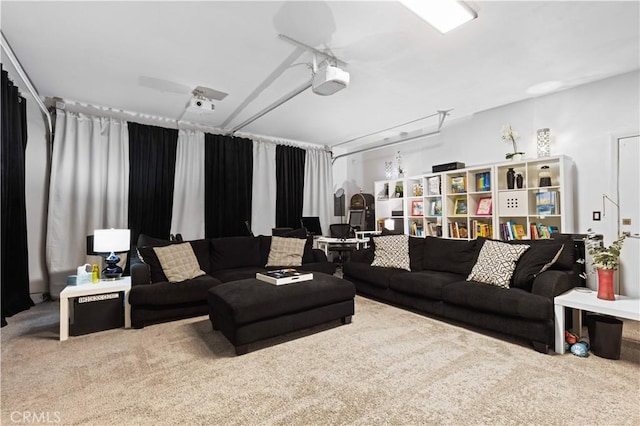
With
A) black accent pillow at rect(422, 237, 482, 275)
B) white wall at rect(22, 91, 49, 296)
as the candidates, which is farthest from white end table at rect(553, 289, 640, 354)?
white wall at rect(22, 91, 49, 296)

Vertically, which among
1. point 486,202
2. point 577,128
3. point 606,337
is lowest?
point 606,337

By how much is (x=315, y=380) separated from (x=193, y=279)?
6.44 feet

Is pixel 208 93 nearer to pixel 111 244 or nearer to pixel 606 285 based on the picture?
pixel 111 244

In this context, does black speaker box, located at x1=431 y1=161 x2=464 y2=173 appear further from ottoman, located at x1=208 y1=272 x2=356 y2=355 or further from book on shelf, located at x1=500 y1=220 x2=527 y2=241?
ottoman, located at x1=208 y1=272 x2=356 y2=355

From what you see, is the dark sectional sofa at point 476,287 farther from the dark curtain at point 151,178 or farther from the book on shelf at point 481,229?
the dark curtain at point 151,178

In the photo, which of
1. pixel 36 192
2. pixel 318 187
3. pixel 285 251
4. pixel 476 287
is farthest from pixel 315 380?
pixel 318 187

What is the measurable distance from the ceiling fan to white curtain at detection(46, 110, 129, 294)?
1.29 meters

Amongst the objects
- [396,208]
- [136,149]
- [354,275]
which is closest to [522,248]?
[354,275]

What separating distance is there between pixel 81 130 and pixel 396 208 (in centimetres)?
516

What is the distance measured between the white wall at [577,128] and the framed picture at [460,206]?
24.3 inches

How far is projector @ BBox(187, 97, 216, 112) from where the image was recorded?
154 inches

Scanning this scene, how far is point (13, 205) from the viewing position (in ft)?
11.2

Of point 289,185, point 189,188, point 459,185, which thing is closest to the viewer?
point 459,185

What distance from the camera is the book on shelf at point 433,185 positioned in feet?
17.3
